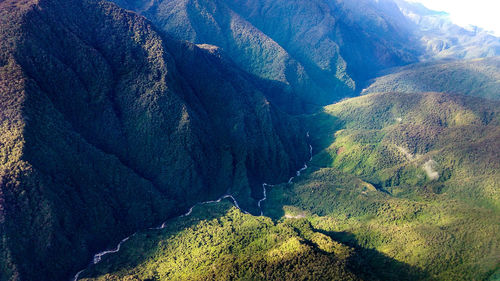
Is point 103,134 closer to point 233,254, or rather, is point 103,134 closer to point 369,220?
point 233,254

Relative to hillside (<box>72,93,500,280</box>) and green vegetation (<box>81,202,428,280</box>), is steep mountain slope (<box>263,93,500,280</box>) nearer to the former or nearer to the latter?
hillside (<box>72,93,500,280</box>)

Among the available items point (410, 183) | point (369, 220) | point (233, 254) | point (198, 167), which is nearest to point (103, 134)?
point (198, 167)

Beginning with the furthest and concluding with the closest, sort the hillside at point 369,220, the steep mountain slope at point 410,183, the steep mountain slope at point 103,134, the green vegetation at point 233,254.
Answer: the steep mountain slope at point 410,183 → the steep mountain slope at point 103,134 → the hillside at point 369,220 → the green vegetation at point 233,254

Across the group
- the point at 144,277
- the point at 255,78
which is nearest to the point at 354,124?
the point at 255,78

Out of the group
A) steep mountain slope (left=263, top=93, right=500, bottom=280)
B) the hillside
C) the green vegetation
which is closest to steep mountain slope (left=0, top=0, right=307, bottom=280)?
the green vegetation

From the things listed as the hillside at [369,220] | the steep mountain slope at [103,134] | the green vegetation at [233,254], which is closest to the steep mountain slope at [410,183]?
the hillside at [369,220]

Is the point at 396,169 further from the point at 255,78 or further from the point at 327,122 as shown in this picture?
the point at 255,78

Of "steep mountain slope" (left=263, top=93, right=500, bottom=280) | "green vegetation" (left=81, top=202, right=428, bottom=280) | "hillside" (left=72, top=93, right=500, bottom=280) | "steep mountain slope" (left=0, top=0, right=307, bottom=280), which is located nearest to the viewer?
"green vegetation" (left=81, top=202, right=428, bottom=280)

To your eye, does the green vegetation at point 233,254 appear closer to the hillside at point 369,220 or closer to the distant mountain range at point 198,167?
the hillside at point 369,220
